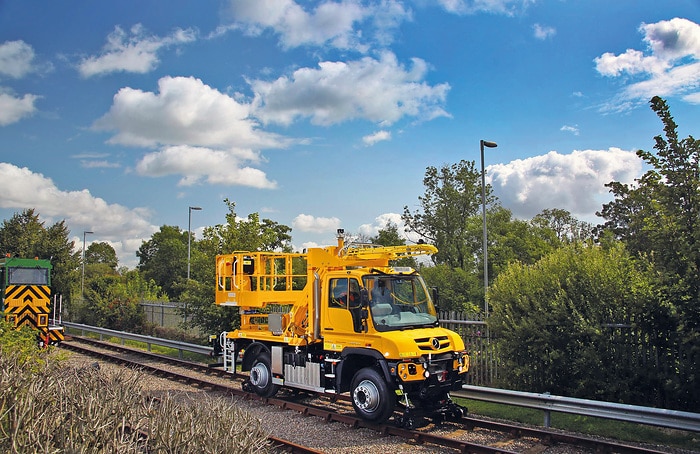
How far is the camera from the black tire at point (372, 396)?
30.0 ft

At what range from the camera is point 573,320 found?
10477 millimetres

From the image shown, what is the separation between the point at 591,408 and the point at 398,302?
3.64m

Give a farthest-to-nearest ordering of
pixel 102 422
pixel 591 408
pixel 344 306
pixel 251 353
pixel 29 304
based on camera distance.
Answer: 1. pixel 29 304
2. pixel 251 353
3. pixel 344 306
4. pixel 591 408
5. pixel 102 422

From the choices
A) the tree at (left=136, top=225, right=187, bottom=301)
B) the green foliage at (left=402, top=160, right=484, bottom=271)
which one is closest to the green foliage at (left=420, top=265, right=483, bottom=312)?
the green foliage at (left=402, top=160, right=484, bottom=271)

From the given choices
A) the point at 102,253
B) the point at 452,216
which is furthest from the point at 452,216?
the point at 102,253

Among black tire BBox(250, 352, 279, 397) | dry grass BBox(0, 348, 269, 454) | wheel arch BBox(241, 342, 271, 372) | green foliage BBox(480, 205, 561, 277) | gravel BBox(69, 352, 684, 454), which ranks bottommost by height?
gravel BBox(69, 352, 684, 454)

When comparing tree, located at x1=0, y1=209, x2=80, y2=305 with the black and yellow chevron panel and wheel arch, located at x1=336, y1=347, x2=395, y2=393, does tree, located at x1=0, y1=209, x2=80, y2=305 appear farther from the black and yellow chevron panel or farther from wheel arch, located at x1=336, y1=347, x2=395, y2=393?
wheel arch, located at x1=336, y1=347, x2=395, y2=393

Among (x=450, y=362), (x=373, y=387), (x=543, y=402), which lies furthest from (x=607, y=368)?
(x=373, y=387)

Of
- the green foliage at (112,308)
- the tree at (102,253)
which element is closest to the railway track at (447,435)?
the green foliage at (112,308)

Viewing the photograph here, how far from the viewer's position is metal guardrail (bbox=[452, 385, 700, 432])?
25.7 feet

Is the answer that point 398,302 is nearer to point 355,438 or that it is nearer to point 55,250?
point 355,438

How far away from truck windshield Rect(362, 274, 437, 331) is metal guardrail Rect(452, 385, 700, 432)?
1687 mm

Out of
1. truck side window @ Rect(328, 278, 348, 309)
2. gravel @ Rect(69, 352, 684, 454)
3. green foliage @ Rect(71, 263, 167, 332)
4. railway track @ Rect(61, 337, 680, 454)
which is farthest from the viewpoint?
green foliage @ Rect(71, 263, 167, 332)

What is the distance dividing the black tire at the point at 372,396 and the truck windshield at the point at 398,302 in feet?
2.82
